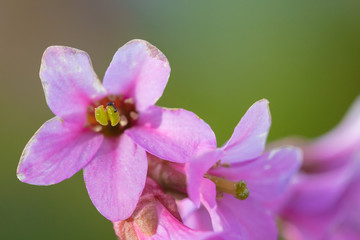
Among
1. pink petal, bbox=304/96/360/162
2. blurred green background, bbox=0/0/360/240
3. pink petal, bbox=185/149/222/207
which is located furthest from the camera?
blurred green background, bbox=0/0/360/240

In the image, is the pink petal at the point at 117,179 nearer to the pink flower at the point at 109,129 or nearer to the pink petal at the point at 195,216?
the pink flower at the point at 109,129

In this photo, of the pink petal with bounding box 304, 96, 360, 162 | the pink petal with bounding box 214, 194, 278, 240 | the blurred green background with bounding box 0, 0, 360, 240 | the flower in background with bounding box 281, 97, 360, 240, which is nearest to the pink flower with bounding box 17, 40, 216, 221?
the pink petal with bounding box 214, 194, 278, 240

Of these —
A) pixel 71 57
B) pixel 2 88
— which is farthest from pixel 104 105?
pixel 2 88

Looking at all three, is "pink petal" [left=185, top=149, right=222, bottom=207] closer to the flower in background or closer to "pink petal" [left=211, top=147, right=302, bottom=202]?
"pink petal" [left=211, top=147, right=302, bottom=202]

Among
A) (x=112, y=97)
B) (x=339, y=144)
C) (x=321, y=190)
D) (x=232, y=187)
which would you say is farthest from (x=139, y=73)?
(x=339, y=144)

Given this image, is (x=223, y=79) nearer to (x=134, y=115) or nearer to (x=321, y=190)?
(x=321, y=190)

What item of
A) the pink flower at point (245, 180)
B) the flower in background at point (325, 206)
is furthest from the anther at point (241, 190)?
the flower in background at point (325, 206)
